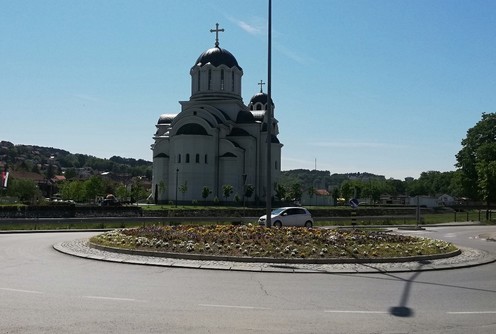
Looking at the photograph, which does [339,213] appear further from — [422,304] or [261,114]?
[422,304]

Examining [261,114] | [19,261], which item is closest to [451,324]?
[19,261]

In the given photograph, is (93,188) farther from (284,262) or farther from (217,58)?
(284,262)

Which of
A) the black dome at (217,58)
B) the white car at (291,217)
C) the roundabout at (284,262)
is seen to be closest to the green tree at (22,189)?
the black dome at (217,58)

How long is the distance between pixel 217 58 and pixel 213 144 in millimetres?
14041

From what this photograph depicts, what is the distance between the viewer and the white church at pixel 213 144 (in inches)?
3009

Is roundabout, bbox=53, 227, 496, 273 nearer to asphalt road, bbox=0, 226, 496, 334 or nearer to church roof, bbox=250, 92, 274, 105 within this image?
asphalt road, bbox=0, 226, 496, 334

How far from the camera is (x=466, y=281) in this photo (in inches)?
552

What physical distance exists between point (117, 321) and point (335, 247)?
433 inches

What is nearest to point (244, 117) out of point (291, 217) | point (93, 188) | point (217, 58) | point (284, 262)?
point (217, 58)

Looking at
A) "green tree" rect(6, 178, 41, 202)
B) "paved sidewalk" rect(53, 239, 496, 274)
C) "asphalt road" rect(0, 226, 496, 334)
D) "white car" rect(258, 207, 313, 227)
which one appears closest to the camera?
"asphalt road" rect(0, 226, 496, 334)

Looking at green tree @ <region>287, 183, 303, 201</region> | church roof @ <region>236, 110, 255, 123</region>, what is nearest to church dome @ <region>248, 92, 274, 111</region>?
church roof @ <region>236, 110, 255, 123</region>

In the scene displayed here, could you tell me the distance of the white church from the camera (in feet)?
251

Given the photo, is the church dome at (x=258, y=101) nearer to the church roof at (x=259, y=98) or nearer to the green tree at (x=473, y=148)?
the church roof at (x=259, y=98)

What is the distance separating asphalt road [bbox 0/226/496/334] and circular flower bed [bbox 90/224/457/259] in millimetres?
2608
